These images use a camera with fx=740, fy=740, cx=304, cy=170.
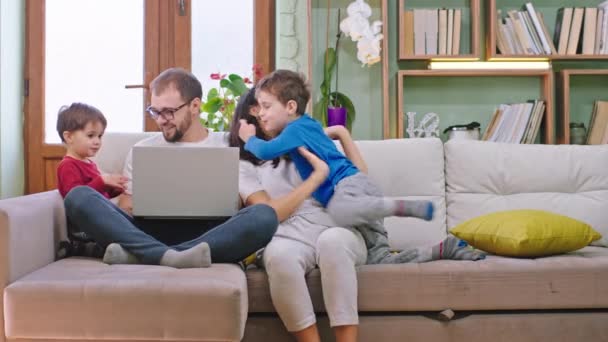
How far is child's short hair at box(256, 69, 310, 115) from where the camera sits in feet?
7.91

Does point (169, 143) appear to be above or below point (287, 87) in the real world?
below

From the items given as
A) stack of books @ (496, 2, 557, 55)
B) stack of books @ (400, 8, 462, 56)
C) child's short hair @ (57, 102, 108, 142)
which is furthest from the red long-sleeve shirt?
stack of books @ (496, 2, 557, 55)

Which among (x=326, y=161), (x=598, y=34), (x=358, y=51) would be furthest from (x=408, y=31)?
(x=326, y=161)

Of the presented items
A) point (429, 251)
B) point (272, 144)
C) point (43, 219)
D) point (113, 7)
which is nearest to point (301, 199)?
point (272, 144)

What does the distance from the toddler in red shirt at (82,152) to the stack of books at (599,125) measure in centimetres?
260

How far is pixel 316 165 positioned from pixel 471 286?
582 mm

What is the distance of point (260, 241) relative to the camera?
205 centimetres

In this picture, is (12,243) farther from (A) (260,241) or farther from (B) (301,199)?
(B) (301,199)

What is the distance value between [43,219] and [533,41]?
2738 millimetres

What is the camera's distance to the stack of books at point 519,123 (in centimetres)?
385

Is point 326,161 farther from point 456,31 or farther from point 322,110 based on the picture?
point 456,31

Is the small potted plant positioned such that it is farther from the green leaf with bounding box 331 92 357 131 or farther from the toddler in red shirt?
the toddler in red shirt

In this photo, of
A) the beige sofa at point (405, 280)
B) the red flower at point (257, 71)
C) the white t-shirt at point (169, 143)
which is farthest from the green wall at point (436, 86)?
the white t-shirt at point (169, 143)

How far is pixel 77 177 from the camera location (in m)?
2.37
